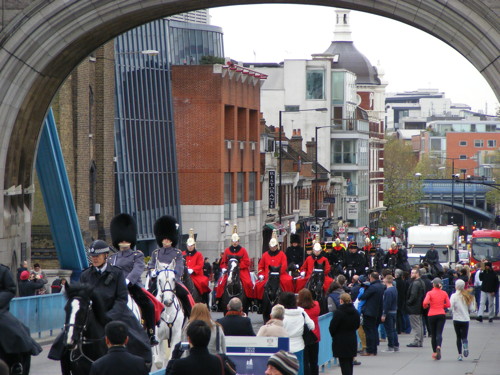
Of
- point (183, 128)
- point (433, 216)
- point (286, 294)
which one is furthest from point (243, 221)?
point (433, 216)

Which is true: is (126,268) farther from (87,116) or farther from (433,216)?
(433,216)

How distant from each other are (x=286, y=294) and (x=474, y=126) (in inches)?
6892

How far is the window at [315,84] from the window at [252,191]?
2764 cm

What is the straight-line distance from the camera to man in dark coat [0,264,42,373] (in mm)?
12391

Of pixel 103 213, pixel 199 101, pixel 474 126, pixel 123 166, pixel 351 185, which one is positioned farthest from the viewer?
pixel 474 126

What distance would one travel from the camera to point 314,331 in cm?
1708

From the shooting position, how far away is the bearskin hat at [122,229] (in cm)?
1582

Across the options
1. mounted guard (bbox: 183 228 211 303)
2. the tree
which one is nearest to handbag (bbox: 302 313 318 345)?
mounted guard (bbox: 183 228 211 303)

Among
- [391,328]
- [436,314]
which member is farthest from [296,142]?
[436,314]

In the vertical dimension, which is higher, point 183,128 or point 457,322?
point 183,128

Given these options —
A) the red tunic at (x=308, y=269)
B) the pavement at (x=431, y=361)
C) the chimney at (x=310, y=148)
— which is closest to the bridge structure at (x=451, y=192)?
the chimney at (x=310, y=148)

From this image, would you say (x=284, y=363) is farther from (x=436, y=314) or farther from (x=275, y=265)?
(x=275, y=265)

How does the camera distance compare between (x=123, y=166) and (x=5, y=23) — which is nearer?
(x=5, y=23)

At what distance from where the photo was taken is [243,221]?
7025 centimetres
